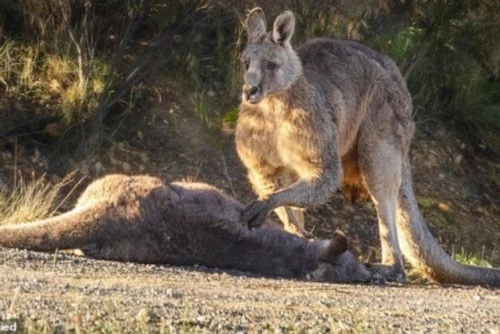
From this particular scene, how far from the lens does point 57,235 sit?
32.6 ft

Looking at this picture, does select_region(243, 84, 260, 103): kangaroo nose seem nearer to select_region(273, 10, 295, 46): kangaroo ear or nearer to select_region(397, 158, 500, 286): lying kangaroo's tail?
select_region(273, 10, 295, 46): kangaroo ear

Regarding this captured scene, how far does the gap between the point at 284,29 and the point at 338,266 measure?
2100mm

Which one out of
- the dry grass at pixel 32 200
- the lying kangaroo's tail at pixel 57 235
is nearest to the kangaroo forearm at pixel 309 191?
the lying kangaroo's tail at pixel 57 235

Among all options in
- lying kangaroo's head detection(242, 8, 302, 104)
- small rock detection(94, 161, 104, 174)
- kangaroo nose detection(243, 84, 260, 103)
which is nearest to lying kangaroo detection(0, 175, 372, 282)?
kangaroo nose detection(243, 84, 260, 103)

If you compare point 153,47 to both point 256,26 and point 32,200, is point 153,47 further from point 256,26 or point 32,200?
point 256,26

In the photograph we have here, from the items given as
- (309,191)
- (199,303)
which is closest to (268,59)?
(309,191)

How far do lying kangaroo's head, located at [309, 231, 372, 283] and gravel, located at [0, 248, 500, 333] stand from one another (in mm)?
378

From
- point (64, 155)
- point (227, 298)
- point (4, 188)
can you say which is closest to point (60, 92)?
point (64, 155)

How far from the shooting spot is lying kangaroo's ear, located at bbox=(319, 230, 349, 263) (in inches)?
408

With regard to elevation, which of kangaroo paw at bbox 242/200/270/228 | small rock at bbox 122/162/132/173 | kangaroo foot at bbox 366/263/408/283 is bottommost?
small rock at bbox 122/162/132/173

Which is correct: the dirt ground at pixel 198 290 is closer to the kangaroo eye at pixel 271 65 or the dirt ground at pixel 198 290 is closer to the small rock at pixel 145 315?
the small rock at pixel 145 315

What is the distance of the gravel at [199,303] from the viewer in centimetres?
742

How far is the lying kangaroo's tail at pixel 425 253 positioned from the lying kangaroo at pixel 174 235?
1.64 metres

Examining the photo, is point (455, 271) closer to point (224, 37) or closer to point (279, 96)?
point (279, 96)
